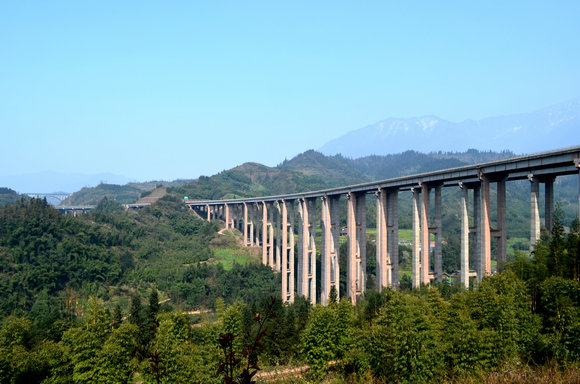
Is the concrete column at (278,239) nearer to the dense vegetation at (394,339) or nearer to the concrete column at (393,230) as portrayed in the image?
the concrete column at (393,230)

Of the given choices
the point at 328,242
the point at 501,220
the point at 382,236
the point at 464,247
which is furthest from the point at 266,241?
the point at 501,220

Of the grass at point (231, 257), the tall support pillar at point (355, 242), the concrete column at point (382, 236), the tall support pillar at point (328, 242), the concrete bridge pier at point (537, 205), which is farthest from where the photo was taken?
the grass at point (231, 257)

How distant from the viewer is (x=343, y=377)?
2938 centimetres

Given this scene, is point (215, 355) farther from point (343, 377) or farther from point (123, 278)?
point (123, 278)

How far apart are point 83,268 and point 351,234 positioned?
45368 mm

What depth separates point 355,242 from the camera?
59.1 metres

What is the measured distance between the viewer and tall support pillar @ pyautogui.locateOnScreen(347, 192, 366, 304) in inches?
2327

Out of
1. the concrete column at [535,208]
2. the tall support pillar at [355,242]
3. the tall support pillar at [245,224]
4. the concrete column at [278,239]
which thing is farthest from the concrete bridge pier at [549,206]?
the tall support pillar at [245,224]

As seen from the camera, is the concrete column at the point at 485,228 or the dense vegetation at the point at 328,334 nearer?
the dense vegetation at the point at 328,334

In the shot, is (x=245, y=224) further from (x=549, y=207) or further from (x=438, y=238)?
(x=549, y=207)

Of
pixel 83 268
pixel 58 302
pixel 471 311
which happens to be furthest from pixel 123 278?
pixel 471 311

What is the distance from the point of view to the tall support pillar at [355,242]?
59.1 m

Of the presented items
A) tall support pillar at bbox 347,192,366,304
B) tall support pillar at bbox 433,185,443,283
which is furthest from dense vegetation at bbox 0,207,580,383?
tall support pillar at bbox 347,192,366,304

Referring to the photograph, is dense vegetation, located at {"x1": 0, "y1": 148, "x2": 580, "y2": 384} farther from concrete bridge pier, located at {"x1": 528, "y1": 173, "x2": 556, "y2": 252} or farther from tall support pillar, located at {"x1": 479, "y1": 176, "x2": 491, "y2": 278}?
tall support pillar, located at {"x1": 479, "y1": 176, "x2": 491, "y2": 278}
